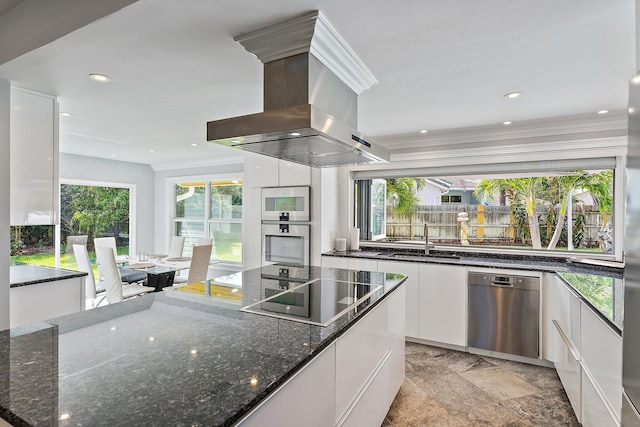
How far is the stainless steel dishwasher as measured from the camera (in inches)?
114

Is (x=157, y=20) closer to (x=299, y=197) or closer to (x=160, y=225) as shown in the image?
(x=299, y=197)

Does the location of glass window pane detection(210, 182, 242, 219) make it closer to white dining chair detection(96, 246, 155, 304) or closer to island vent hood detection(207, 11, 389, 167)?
white dining chair detection(96, 246, 155, 304)

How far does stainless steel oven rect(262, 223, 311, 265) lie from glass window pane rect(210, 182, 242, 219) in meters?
1.55

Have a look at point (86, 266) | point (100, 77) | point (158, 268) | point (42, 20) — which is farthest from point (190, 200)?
point (42, 20)

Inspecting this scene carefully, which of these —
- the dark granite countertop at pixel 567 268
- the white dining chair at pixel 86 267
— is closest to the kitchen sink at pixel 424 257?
the dark granite countertop at pixel 567 268

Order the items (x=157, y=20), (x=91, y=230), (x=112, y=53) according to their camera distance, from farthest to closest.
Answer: (x=91, y=230), (x=112, y=53), (x=157, y=20)

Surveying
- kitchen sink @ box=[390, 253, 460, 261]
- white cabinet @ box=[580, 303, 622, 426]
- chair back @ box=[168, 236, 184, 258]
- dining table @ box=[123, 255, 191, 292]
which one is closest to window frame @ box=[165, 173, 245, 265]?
chair back @ box=[168, 236, 184, 258]

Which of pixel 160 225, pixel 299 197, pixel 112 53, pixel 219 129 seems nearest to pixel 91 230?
pixel 160 225

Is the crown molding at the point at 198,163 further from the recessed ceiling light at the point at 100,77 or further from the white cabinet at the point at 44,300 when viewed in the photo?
the white cabinet at the point at 44,300

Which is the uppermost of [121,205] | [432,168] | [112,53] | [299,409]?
[112,53]

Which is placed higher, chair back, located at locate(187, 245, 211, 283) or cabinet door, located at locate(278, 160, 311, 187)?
cabinet door, located at locate(278, 160, 311, 187)

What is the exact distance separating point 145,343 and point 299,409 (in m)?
0.56

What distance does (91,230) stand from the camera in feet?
17.4

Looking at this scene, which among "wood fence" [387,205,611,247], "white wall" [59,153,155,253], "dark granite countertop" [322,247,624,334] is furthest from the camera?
"white wall" [59,153,155,253]
